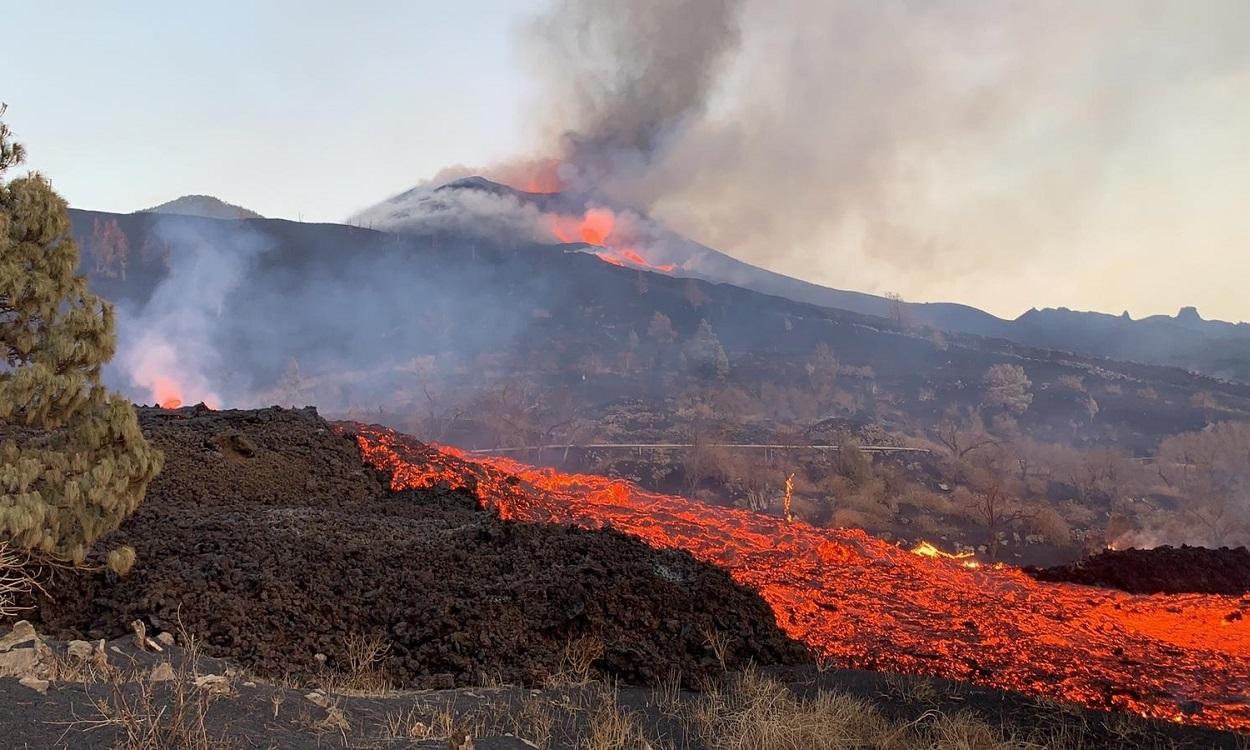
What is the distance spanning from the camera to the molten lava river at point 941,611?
911 cm

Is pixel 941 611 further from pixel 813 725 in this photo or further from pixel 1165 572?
pixel 1165 572

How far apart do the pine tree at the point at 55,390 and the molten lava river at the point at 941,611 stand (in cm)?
835

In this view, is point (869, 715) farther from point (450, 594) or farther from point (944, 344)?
point (944, 344)

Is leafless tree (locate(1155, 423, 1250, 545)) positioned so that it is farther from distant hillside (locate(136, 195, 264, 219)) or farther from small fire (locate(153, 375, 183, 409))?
distant hillside (locate(136, 195, 264, 219))

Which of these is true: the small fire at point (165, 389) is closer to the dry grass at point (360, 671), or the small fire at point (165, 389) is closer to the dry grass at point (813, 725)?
the dry grass at point (360, 671)

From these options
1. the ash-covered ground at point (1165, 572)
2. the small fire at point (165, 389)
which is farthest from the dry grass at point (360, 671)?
the small fire at point (165, 389)

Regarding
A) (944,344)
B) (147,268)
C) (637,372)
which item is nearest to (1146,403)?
(944,344)

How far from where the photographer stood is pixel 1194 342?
122562 mm

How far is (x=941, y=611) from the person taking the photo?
12.1m

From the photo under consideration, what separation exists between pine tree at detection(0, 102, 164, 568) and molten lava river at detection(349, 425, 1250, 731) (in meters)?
8.35

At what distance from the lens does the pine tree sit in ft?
20.2

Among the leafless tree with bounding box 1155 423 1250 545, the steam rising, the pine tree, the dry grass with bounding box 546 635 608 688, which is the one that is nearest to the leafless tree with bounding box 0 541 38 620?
the pine tree

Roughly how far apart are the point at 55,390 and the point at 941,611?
12.3m

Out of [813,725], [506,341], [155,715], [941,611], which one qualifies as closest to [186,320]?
[506,341]
